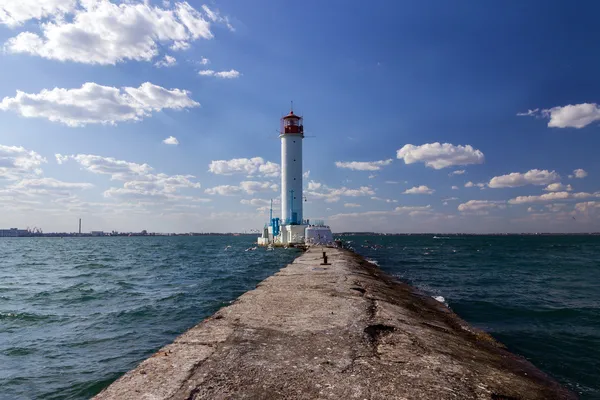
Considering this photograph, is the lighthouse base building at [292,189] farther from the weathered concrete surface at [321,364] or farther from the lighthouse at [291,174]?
the weathered concrete surface at [321,364]

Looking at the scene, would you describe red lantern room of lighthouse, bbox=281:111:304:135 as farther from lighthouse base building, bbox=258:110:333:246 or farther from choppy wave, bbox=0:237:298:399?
choppy wave, bbox=0:237:298:399

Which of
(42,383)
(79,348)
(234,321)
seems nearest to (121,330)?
(79,348)

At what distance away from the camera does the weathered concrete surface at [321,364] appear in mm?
4078

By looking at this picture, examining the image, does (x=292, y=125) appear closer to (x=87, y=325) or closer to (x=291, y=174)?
(x=291, y=174)

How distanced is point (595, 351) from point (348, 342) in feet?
25.9

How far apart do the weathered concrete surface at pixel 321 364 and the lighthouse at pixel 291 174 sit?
134ft

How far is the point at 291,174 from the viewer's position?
4862 cm

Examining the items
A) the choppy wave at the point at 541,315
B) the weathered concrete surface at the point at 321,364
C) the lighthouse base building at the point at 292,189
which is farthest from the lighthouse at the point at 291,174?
the weathered concrete surface at the point at 321,364

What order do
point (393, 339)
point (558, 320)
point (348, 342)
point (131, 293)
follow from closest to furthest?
point (348, 342) → point (393, 339) → point (558, 320) → point (131, 293)

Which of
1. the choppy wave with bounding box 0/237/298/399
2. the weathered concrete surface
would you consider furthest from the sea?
the weathered concrete surface

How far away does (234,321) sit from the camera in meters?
7.11

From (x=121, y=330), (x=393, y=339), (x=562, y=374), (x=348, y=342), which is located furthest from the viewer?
(x=121, y=330)

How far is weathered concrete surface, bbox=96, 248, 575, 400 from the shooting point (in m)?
4.08

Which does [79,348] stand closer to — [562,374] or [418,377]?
[418,377]
